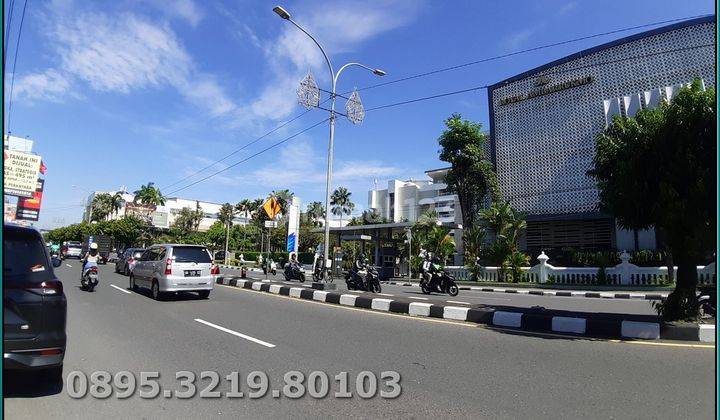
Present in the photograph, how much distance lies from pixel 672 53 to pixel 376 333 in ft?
104

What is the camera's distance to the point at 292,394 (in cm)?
457

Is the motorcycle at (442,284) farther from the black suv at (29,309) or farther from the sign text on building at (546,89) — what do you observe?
the sign text on building at (546,89)

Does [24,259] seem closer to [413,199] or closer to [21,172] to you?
[21,172]

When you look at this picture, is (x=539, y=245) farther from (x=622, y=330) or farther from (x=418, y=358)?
(x=418, y=358)

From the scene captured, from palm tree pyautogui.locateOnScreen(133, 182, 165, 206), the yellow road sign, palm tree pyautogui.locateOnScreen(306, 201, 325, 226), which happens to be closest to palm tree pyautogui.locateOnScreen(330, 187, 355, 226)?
palm tree pyautogui.locateOnScreen(306, 201, 325, 226)

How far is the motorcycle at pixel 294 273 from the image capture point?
922 inches

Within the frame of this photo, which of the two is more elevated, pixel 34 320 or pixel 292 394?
pixel 34 320

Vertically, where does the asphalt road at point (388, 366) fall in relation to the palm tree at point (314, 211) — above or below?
below

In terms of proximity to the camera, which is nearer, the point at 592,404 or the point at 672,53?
the point at 592,404

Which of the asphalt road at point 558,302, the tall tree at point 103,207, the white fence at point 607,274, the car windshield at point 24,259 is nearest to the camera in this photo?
the car windshield at point 24,259

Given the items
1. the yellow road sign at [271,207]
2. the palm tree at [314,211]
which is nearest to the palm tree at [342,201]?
the palm tree at [314,211]

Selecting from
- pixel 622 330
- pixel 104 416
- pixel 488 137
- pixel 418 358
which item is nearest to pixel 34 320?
pixel 104 416

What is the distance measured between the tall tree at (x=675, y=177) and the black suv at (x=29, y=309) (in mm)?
9336

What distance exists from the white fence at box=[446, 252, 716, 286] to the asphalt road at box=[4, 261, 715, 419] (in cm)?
1794
